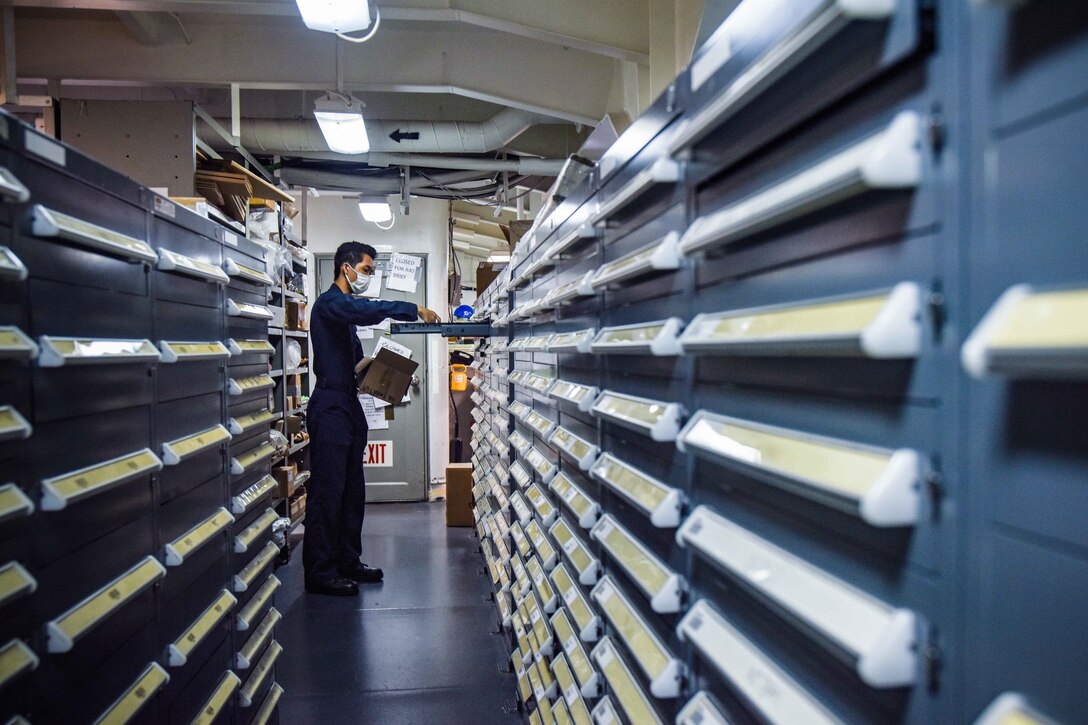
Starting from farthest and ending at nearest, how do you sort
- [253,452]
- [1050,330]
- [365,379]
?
[365,379] < [253,452] < [1050,330]

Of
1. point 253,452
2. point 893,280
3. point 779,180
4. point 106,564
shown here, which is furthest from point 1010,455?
point 253,452

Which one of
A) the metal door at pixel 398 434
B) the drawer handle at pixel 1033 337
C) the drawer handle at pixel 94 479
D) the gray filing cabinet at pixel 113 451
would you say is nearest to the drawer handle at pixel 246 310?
the gray filing cabinet at pixel 113 451

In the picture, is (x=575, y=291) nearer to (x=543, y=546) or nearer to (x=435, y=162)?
(x=543, y=546)

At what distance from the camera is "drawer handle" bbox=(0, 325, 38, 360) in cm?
112

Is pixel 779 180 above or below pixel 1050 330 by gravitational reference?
above

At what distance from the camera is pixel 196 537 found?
199 centimetres

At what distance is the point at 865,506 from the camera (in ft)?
1.97

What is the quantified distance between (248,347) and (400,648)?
1980 mm

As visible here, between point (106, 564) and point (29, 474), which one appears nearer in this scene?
point (29, 474)

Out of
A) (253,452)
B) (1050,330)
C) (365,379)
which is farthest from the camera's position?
(365,379)

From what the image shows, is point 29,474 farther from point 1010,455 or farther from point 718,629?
point 1010,455

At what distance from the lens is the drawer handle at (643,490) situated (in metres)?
1.16

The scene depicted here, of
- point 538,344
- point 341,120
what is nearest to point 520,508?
point 538,344

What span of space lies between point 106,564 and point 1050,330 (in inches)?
67.1
